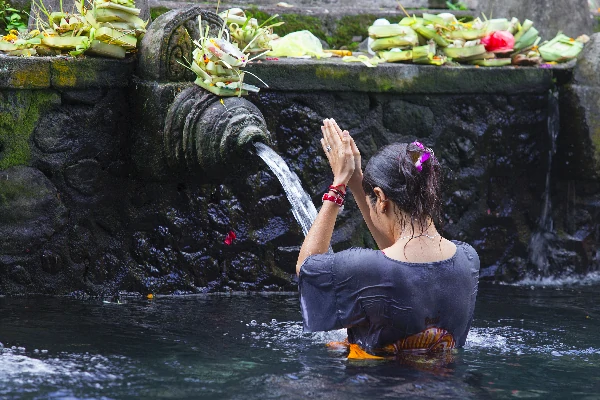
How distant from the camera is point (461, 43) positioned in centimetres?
681

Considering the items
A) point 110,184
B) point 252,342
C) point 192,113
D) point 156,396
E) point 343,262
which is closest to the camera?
point 156,396

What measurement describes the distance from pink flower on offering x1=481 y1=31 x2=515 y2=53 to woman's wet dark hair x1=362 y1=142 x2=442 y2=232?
3.08 metres

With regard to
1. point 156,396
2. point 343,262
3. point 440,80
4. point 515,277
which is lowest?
point 515,277

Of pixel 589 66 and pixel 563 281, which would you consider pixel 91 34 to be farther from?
pixel 563 281

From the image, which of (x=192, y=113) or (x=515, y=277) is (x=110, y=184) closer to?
(x=192, y=113)

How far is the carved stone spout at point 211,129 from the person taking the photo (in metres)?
5.26

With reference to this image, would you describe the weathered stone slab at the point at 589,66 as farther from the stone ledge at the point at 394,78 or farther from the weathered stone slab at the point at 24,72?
the weathered stone slab at the point at 24,72

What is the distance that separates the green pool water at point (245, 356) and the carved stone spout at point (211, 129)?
2.75ft

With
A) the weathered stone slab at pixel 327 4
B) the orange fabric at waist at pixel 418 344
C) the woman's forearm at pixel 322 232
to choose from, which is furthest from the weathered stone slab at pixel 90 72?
the orange fabric at waist at pixel 418 344

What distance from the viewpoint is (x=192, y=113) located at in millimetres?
5348

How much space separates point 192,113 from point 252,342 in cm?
141

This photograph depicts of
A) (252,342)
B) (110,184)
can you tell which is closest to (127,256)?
(110,184)

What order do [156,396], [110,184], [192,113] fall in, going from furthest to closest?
[110,184] → [192,113] → [156,396]

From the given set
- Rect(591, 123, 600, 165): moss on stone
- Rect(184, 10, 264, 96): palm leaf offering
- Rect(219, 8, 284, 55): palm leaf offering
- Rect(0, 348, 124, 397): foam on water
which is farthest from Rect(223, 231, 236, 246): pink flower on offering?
Rect(591, 123, 600, 165): moss on stone
